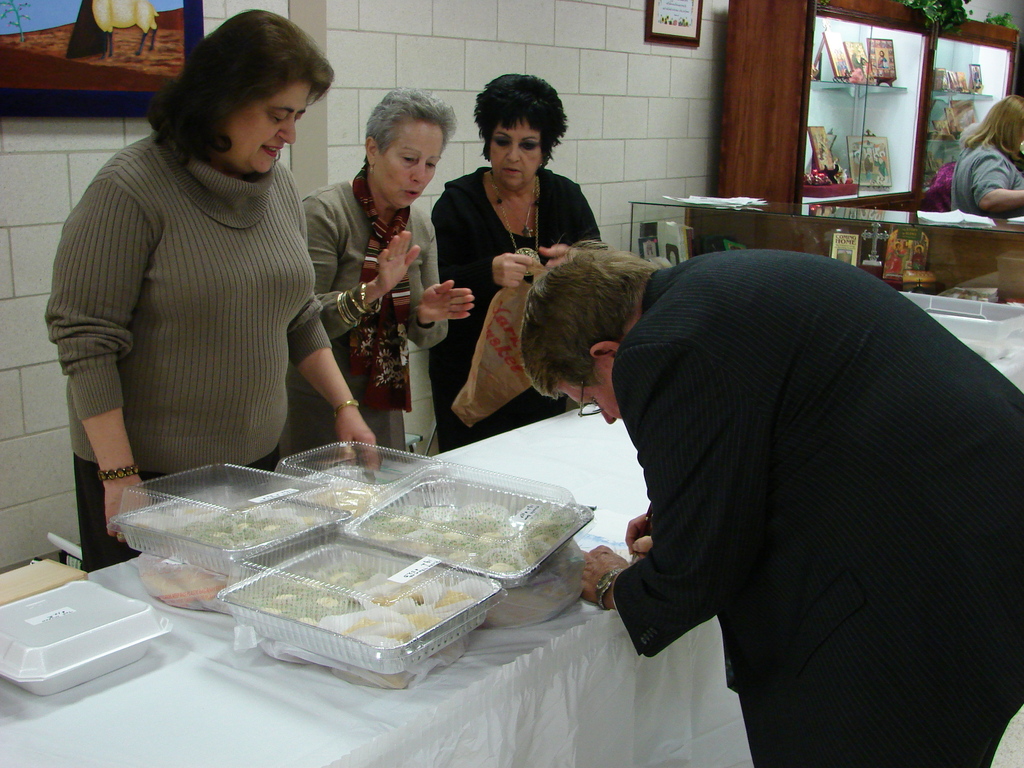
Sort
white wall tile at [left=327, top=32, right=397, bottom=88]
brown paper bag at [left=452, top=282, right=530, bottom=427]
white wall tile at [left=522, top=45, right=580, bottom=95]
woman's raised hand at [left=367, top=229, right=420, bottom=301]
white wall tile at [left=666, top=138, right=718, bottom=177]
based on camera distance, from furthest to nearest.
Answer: white wall tile at [left=666, top=138, right=718, bottom=177] < white wall tile at [left=522, top=45, right=580, bottom=95] < white wall tile at [left=327, top=32, right=397, bottom=88] < brown paper bag at [left=452, top=282, right=530, bottom=427] < woman's raised hand at [left=367, top=229, right=420, bottom=301]

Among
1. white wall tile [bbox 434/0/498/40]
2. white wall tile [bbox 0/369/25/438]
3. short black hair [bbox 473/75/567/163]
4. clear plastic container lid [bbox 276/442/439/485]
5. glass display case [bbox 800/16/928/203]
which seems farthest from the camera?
glass display case [bbox 800/16/928/203]

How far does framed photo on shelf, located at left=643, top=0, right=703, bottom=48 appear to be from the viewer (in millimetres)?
4699

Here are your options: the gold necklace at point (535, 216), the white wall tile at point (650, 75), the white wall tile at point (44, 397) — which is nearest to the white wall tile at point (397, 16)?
the gold necklace at point (535, 216)

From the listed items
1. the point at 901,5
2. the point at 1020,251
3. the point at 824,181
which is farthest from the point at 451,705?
the point at 901,5

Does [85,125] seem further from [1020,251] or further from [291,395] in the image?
[1020,251]

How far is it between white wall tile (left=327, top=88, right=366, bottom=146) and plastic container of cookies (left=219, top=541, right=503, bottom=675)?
7.71ft

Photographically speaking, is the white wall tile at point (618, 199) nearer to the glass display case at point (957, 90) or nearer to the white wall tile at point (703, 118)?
the white wall tile at point (703, 118)

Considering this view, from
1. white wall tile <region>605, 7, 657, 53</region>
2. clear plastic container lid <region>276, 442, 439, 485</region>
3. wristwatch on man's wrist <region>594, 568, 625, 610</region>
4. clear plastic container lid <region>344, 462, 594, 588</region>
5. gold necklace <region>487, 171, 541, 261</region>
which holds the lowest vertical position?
wristwatch on man's wrist <region>594, 568, 625, 610</region>

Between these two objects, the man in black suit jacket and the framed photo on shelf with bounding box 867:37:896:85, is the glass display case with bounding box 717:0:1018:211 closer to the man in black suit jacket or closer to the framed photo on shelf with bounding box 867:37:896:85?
the framed photo on shelf with bounding box 867:37:896:85

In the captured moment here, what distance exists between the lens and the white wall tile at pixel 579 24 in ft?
13.9

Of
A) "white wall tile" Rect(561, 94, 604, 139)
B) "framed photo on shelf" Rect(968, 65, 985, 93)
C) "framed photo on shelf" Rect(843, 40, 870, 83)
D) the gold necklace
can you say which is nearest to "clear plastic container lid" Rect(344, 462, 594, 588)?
the gold necklace

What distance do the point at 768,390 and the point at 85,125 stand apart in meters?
2.34

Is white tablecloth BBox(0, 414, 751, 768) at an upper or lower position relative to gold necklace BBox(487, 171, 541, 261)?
lower

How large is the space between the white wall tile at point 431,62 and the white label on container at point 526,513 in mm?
2477
